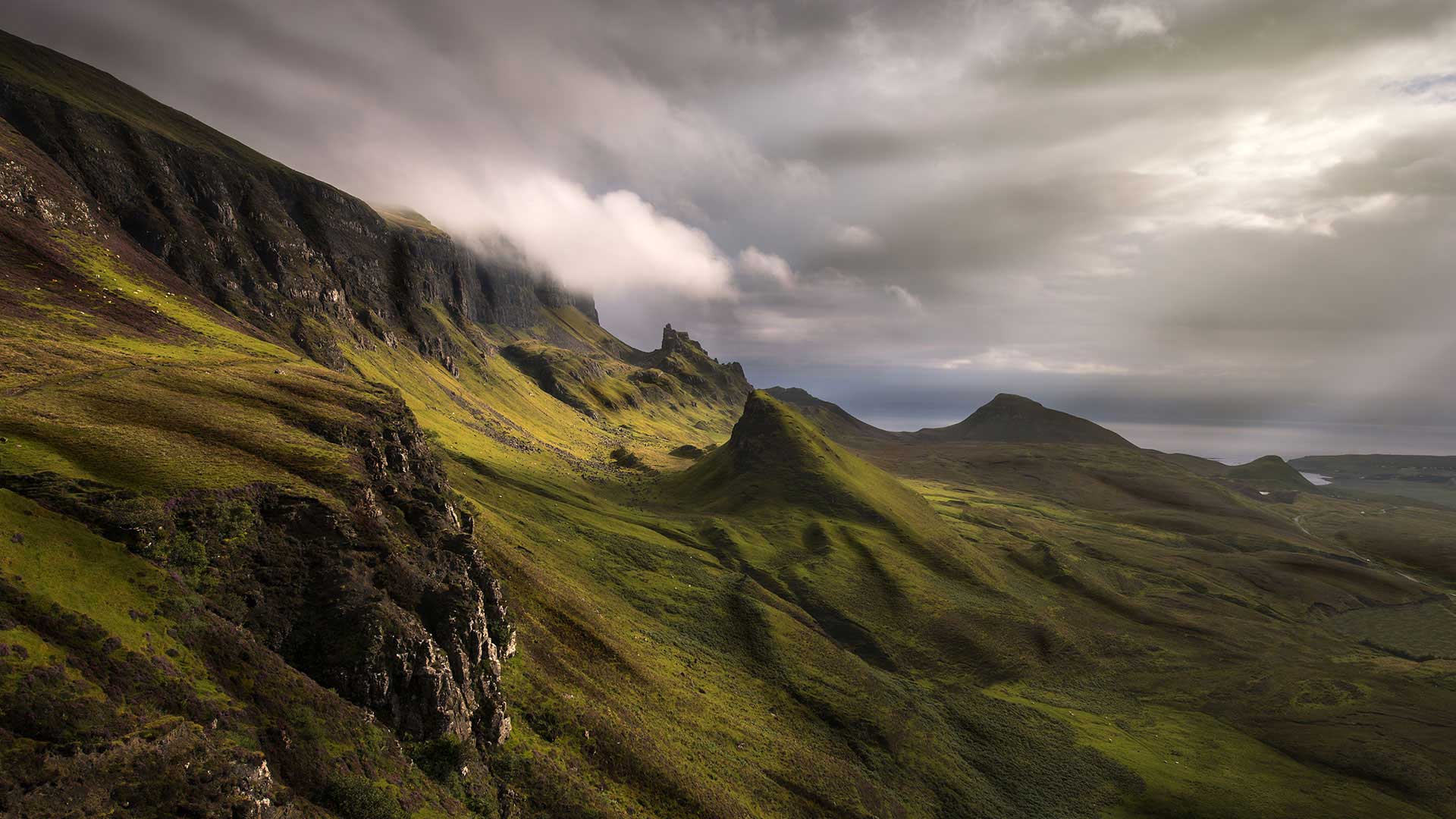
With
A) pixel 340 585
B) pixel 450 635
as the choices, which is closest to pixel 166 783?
pixel 340 585

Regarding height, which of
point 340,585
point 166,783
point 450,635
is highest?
point 340,585

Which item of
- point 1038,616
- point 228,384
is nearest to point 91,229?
point 228,384

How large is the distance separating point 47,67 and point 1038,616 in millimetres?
374724

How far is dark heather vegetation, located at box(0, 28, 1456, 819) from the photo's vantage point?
40062mm

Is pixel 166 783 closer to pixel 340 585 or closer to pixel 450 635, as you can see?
pixel 340 585

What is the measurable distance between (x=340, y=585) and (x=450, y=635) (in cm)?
1272

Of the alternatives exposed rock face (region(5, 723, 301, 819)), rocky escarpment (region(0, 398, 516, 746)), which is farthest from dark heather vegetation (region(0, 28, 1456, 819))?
rocky escarpment (region(0, 398, 516, 746))

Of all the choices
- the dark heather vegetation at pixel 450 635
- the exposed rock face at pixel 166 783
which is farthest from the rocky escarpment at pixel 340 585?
the exposed rock face at pixel 166 783

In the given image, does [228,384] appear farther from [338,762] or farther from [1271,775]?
[1271,775]

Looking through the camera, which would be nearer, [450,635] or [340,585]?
[340,585]

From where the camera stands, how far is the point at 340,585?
53781 mm

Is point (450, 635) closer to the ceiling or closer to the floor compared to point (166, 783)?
closer to the floor

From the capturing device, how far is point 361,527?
61.8m

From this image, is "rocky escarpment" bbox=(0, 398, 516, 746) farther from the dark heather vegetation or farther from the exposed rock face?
the exposed rock face
